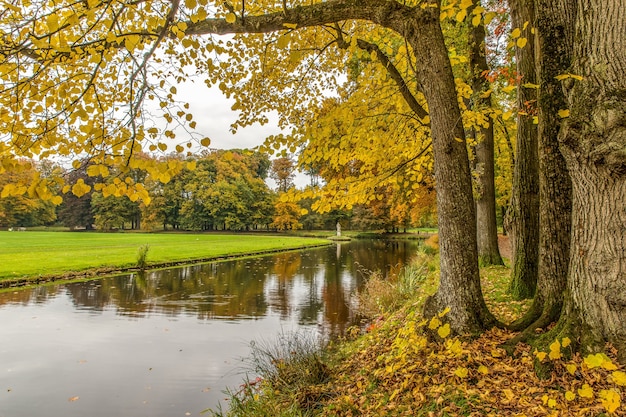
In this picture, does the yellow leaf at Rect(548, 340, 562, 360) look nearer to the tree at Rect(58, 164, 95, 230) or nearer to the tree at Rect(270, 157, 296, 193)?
the tree at Rect(270, 157, 296, 193)

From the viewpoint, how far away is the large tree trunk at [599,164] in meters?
2.81

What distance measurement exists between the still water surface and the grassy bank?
127 cm

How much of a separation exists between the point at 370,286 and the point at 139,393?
255 inches

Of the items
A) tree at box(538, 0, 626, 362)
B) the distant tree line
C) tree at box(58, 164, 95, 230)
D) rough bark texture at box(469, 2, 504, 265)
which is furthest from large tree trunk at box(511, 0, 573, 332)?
tree at box(58, 164, 95, 230)

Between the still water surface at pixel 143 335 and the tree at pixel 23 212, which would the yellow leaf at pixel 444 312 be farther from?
the tree at pixel 23 212

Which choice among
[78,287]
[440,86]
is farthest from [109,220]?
[440,86]

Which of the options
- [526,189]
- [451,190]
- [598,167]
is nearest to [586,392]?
[598,167]

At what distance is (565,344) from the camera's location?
10.1 feet

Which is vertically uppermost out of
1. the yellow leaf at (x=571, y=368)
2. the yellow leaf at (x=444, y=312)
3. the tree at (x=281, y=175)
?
the tree at (x=281, y=175)

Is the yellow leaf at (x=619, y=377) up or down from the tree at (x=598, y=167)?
down

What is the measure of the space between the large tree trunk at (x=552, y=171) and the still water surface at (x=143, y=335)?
4331 mm

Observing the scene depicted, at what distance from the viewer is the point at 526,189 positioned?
5.62 m

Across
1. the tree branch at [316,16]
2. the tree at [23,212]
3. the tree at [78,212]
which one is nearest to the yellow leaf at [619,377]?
the tree branch at [316,16]

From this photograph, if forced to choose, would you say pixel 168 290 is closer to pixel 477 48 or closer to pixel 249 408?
pixel 249 408
